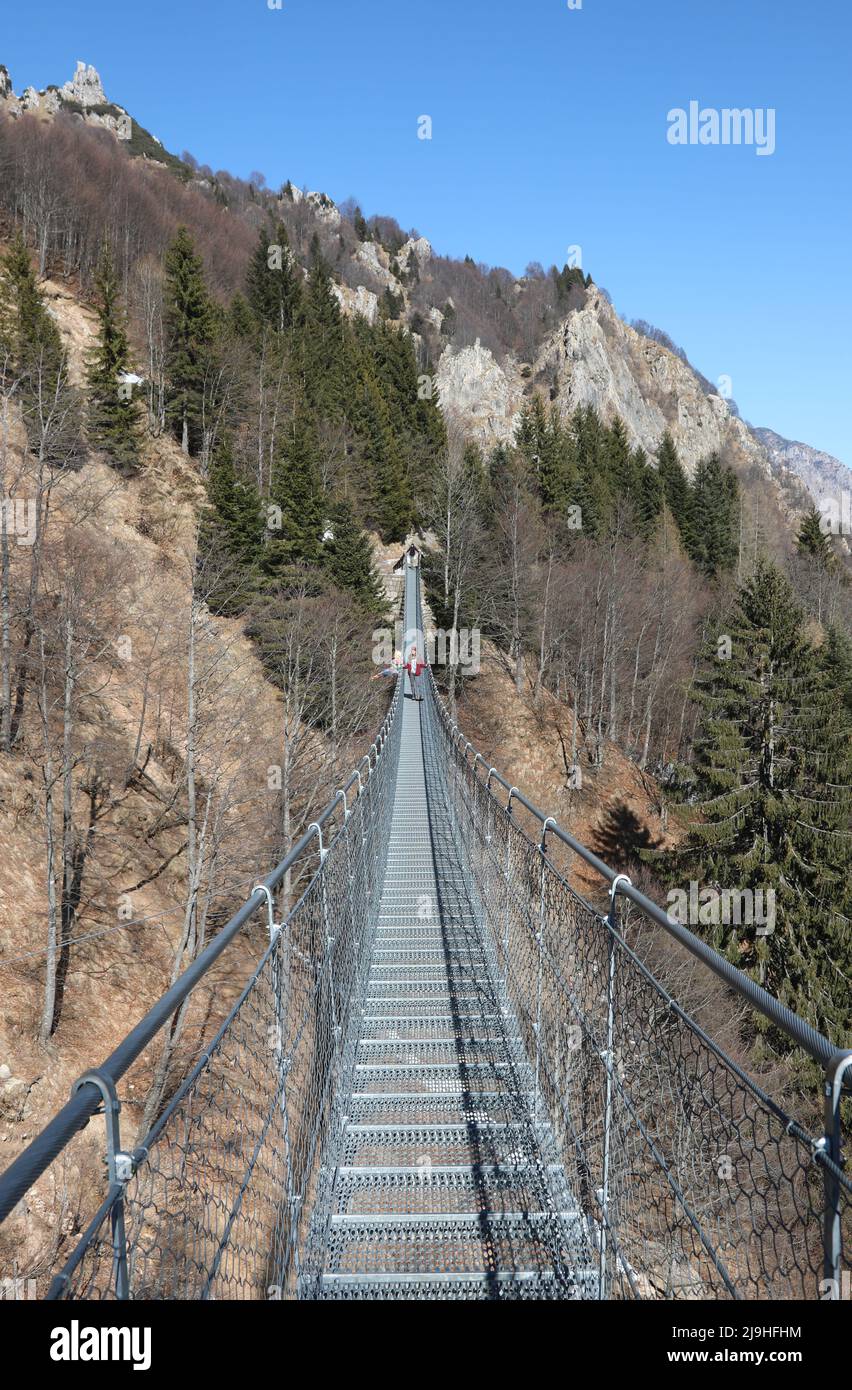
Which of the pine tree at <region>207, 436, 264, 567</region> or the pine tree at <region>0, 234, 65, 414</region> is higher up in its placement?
the pine tree at <region>0, 234, 65, 414</region>

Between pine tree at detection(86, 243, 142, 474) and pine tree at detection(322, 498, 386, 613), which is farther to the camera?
pine tree at detection(322, 498, 386, 613)

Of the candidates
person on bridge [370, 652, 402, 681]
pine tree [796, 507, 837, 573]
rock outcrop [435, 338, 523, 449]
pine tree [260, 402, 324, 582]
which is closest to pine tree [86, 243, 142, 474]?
pine tree [260, 402, 324, 582]

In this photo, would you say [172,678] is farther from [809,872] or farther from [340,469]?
[340,469]

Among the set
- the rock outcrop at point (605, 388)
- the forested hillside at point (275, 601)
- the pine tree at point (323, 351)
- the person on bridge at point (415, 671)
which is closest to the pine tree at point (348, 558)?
the forested hillside at point (275, 601)

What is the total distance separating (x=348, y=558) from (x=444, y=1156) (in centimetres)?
2299

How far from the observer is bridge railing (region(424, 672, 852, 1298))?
1339 mm

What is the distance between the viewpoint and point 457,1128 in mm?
3623

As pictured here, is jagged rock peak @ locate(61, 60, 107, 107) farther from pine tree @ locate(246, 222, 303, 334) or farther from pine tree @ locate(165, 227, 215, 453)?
pine tree @ locate(165, 227, 215, 453)

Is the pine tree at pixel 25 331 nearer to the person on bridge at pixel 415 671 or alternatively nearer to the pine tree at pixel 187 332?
the pine tree at pixel 187 332

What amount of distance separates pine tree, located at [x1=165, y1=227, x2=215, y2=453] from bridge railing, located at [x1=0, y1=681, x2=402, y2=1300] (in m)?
29.0

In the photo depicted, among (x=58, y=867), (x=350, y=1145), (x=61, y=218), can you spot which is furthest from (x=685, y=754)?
(x=61, y=218)

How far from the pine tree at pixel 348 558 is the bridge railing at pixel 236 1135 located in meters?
21.0

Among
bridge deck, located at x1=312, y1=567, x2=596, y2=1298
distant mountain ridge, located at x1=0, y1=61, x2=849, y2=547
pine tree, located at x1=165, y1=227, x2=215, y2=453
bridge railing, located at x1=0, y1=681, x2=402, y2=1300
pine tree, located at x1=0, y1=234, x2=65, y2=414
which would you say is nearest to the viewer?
bridge railing, located at x1=0, y1=681, x2=402, y2=1300
